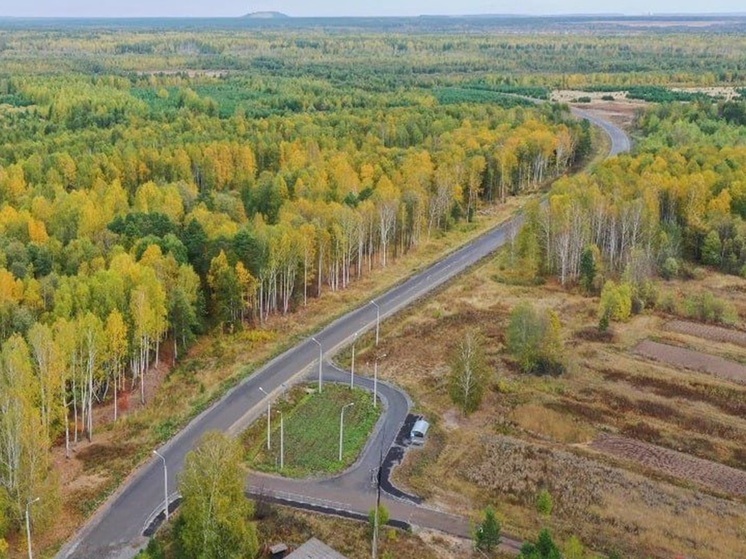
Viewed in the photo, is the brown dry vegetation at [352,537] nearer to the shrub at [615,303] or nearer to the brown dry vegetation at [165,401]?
the brown dry vegetation at [165,401]

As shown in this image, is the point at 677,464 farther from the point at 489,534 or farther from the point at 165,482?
the point at 165,482

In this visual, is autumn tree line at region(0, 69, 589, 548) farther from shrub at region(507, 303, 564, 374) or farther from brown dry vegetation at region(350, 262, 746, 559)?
shrub at region(507, 303, 564, 374)

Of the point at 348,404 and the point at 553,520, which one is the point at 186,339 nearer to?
the point at 348,404

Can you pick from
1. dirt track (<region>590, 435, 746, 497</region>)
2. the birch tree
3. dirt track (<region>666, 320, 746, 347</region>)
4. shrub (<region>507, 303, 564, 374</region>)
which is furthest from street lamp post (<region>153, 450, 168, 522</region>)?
dirt track (<region>666, 320, 746, 347</region>)

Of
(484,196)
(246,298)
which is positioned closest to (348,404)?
(246,298)

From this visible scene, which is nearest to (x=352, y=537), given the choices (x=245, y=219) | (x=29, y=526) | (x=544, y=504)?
(x=544, y=504)

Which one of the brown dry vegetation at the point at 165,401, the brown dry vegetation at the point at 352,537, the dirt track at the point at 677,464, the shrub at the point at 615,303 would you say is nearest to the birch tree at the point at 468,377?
the dirt track at the point at 677,464
